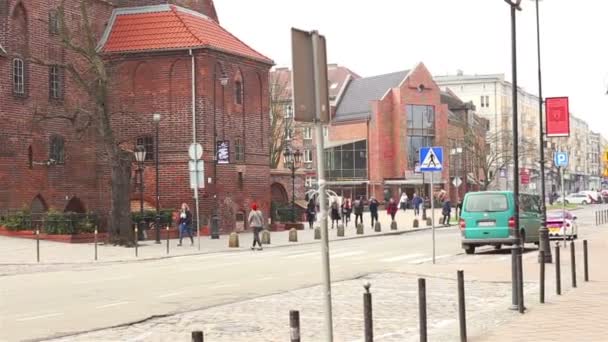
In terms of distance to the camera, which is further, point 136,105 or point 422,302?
point 136,105

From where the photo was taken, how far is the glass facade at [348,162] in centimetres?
9525

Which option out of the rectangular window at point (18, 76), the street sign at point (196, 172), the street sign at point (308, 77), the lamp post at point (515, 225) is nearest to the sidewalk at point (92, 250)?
the street sign at point (196, 172)

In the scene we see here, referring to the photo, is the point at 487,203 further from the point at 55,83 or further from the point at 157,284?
the point at 55,83

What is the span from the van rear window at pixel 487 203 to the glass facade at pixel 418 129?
221 feet

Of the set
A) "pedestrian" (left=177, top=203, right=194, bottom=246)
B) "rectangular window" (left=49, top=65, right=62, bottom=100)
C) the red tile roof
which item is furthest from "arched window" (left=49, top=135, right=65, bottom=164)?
"pedestrian" (left=177, top=203, right=194, bottom=246)

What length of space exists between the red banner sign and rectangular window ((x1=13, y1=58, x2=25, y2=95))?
27337 mm

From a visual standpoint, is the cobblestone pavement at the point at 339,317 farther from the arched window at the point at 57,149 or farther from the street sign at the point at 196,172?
the arched window at the point at 57,149

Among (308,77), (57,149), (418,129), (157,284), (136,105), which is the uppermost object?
(418,129)

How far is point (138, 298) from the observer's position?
1603cm

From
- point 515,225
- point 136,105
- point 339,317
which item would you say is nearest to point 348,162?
point 136,105

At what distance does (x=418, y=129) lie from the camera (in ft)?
317

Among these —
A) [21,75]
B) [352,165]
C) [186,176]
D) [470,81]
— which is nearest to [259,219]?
[186,176]

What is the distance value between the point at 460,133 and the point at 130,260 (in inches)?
2984

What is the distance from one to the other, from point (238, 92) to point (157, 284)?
30.2m
